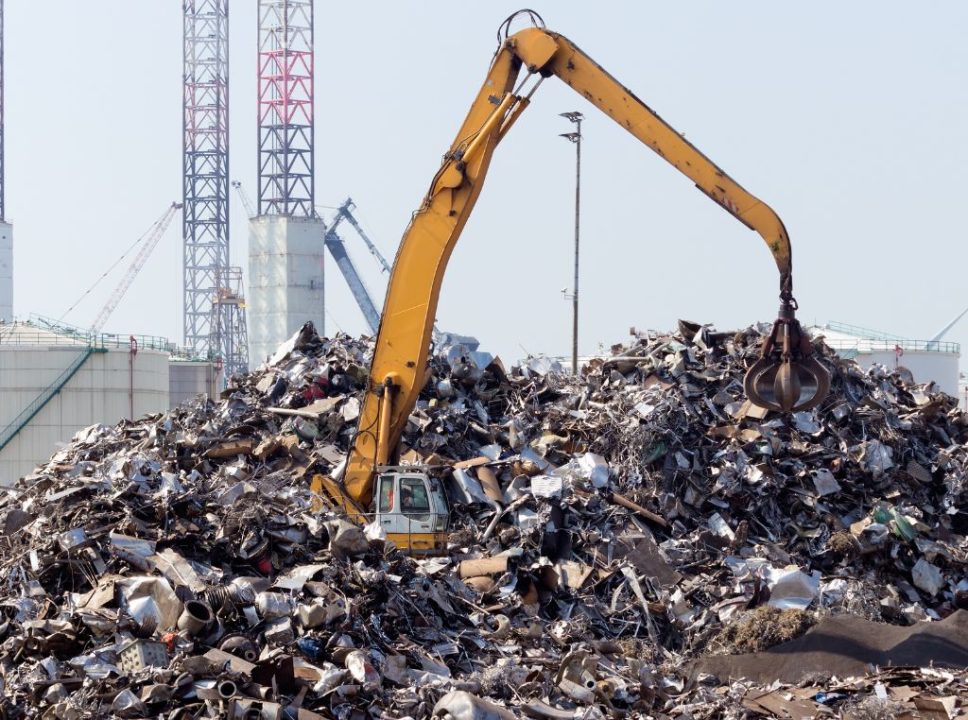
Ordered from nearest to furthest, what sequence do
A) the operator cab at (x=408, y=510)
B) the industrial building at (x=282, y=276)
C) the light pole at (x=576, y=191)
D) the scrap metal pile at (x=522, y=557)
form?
1. the scrap metal pile at (x=522, y=557)
2. the operator cab at (x=408, y=510)
3. the light pole at (x=576, y=191)
4. the industrial building at (x=282, y=276)

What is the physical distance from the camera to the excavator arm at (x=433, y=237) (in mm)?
16219

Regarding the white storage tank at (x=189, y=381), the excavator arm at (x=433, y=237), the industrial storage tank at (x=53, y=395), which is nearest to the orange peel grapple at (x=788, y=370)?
the excavator arm at (x=433, y=237)

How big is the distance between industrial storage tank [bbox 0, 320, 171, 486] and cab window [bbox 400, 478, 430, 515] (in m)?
24.8

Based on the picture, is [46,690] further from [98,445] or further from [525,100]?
[98,445]

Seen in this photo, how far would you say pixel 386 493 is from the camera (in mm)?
15891

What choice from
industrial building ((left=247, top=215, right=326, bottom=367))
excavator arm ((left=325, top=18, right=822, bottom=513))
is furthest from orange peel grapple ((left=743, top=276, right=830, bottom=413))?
industrial building ((left=247, top=215, right=326, bottom=367))

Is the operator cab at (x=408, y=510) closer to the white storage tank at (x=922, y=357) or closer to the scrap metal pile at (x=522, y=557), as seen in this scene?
the scrap metal pile at (x=522, y=557)

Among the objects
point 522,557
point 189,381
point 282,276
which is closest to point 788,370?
point 522,557

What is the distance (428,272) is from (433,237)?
43 centimetres

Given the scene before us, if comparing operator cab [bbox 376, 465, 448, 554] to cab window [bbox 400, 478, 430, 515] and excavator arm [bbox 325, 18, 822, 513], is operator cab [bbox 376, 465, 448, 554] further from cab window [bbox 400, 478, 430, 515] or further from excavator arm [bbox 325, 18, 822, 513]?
excavator arm [bbox 325, 18, 822, 513]

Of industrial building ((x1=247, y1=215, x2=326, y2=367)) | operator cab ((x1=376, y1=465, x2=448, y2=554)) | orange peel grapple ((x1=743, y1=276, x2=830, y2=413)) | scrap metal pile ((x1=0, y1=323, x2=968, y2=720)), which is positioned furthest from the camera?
industrial building ((x1=247, y1=215, x2=326, y2=367))

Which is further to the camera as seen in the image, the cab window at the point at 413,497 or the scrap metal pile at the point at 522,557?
the cab window at the point at 413,497

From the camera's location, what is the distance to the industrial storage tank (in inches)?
A: 1519

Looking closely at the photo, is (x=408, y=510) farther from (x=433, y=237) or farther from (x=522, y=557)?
(x=433, y=237)
